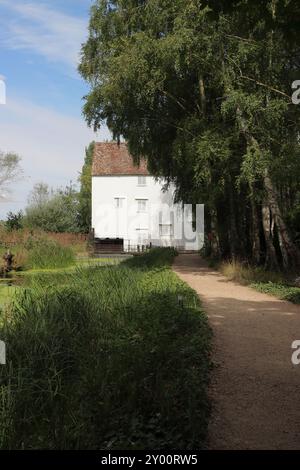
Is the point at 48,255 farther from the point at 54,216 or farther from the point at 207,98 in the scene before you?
the point at 54,216

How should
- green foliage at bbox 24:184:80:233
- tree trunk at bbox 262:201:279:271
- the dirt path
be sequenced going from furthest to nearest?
green foliage at bbox 24:184:80:233
tree trunk at bbox 262:201:279:271
the dirt path

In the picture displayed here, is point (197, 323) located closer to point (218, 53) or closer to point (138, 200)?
point (218, 53)

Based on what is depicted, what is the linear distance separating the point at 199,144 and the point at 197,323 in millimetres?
9837

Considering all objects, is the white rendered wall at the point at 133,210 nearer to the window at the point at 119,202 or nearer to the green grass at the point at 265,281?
the window at the point at 119,202

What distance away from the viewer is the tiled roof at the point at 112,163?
47.8 m

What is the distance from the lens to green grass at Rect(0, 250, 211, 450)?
4309 millimetres

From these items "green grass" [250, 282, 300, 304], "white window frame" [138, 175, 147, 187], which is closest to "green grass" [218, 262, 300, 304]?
"green grass" [250, 282, 300, 304]

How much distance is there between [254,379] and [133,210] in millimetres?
41928

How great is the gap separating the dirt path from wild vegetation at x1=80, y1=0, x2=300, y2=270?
573 centimetres

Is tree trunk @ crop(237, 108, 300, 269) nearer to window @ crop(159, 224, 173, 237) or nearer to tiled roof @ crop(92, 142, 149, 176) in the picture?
tiled roof @ crop(92, 142, 149, 176)

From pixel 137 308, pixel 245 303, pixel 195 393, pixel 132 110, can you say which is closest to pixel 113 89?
pixel 132 110

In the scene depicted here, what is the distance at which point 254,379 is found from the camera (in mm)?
6168

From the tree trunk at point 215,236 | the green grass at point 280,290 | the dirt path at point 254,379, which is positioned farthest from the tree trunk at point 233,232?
the dirt path at point 254,379

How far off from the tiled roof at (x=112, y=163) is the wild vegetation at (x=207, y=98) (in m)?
26.0
